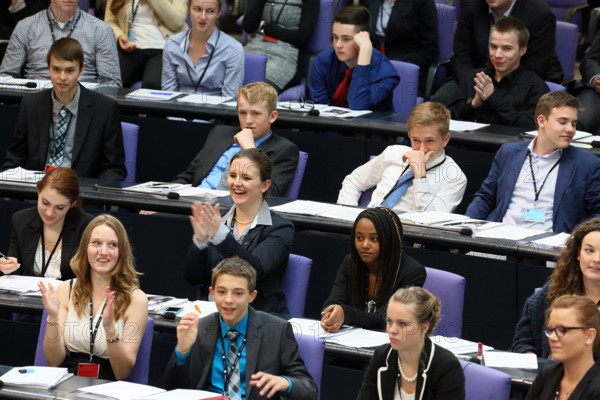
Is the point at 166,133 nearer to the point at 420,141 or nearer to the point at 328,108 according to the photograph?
the point at 328,108

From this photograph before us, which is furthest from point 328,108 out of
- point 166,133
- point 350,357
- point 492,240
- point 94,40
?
point 350,357

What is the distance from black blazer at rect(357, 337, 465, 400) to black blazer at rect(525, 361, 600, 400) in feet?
0.72

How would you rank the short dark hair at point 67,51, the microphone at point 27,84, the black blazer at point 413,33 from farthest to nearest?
the black blazer at point 413,33
the microphone at point 27,84
the short dark hair at point 67,51

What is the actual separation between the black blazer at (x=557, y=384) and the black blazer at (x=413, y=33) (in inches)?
140

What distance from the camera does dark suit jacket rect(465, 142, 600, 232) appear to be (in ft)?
15.6

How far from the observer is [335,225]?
14.8 feet

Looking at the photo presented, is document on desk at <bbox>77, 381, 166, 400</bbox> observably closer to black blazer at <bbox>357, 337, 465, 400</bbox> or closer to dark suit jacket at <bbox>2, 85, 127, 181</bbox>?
black blazer at <bbox>357, 337, 465, 400</bbox>

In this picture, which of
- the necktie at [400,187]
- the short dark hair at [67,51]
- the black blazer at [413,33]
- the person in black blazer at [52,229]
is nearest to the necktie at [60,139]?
the short dark hair at [67,51]

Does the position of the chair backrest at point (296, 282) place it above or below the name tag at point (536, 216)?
below

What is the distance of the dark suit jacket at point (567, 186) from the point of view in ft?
15.6

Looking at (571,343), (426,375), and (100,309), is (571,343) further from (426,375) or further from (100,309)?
(100,309)

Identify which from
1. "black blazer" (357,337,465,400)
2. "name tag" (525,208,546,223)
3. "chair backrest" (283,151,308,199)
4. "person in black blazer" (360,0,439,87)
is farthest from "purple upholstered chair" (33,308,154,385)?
"person in black blazer" (360,0,439,87)

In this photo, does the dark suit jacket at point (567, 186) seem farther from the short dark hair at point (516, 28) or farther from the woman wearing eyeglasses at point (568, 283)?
the woman wearing eyeglasses at point (568, 283)

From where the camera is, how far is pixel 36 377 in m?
3.38
